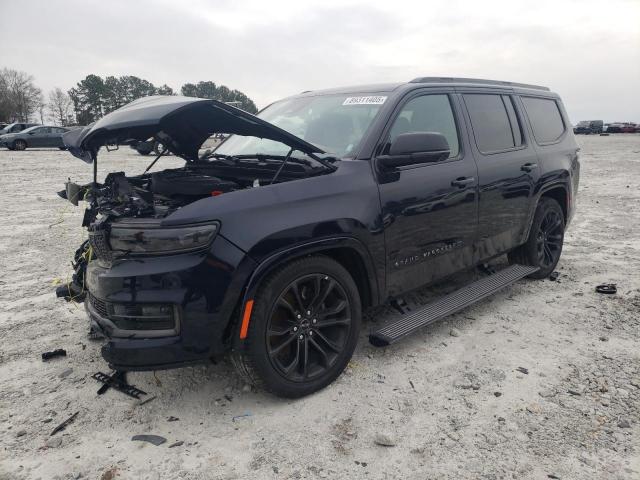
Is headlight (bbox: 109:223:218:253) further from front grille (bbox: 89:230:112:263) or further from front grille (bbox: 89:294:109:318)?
front grille (bbox: 89:294:109:318)

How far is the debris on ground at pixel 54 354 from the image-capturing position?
3.46 meters

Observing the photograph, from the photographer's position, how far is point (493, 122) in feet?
A: 14.5

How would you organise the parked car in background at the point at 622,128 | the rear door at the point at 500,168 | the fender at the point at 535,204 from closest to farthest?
the rear door at the point at 500,168 < the fender at the point at 535,204 < the parked car in background at the point at 622,128

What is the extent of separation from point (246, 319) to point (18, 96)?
89990 millimetres

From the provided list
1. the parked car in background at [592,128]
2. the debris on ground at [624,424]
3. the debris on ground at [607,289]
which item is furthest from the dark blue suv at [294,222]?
the parked car in background at [592,128]

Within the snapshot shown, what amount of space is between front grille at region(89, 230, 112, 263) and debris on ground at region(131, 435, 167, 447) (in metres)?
0.98

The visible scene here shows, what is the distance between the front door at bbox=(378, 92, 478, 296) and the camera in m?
3.31

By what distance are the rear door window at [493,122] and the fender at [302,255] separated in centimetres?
172

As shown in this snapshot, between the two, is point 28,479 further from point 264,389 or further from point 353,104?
point 353,104

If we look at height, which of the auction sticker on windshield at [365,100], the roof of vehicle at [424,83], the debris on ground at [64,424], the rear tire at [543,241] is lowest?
the debris on ground at [64,424]

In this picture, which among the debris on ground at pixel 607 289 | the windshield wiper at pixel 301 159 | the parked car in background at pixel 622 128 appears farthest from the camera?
the parked car in background at pixel 622 128

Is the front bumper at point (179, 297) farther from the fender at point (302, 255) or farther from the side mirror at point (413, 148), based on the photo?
the side mirror at point (413, 148)

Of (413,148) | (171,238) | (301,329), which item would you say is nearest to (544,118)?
(413,148)

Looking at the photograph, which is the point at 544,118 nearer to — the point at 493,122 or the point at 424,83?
the point at 493,122
